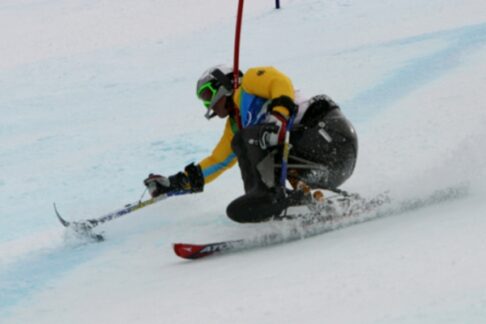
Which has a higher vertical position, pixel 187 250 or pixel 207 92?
pixel 207 92

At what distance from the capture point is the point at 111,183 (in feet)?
23.0

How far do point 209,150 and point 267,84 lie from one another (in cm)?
279

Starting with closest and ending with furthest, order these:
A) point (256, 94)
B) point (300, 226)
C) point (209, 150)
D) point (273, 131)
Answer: point (273, 131), point (300, 226), point (256, 94), point (209, 150)

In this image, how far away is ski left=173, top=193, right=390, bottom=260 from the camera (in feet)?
15.8

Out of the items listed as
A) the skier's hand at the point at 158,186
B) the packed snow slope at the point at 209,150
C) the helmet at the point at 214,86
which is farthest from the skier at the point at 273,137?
the skier's hand at the point at 158,186

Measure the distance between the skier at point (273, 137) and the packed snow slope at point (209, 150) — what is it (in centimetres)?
26

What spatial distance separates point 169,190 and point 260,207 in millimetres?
825

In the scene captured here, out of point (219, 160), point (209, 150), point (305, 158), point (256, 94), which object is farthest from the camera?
point (209, 150)

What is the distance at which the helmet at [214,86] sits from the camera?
5109mm

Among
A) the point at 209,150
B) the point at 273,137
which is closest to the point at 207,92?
the point at 273,137

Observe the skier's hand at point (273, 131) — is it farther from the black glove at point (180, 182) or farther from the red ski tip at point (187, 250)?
the black glove at point (180, 182)

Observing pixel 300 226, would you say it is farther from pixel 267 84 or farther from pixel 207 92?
pixel 207 92

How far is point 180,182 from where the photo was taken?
5.48 metres

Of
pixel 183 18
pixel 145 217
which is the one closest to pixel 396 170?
pixel 145 217
